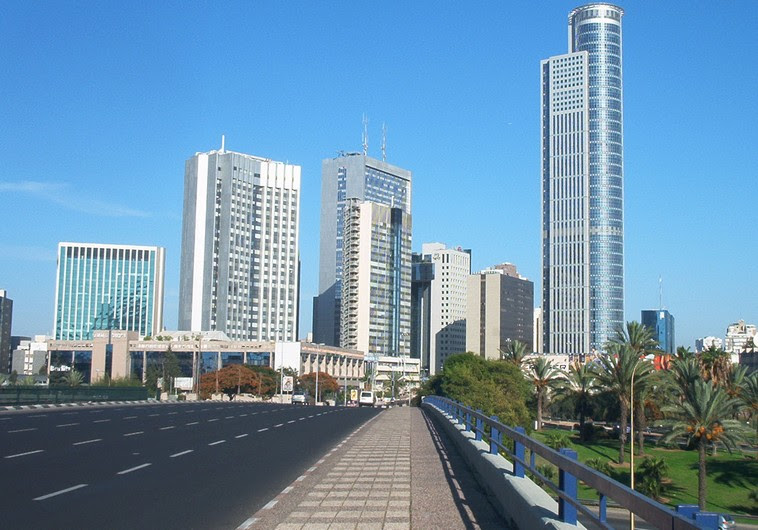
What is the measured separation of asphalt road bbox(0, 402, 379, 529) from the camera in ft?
39.4

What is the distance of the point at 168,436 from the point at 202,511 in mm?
16659

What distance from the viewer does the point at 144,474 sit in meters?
17.2

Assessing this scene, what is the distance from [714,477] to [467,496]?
65.9 meters

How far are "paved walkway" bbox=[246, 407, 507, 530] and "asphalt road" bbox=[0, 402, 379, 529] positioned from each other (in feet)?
1.71

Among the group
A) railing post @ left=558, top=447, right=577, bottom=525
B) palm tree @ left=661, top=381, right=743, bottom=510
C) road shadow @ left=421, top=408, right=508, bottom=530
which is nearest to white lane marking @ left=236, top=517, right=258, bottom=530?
road shadow @ left=421, top=408, right=508, bottom=530

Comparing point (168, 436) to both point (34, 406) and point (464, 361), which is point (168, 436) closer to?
point (34, 406)

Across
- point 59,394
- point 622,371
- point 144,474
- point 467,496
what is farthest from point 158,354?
point 467,496

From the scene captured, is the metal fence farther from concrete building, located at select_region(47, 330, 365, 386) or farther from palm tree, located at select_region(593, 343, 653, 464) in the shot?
concrete building, located at select_region(47, 330, 365, 386)

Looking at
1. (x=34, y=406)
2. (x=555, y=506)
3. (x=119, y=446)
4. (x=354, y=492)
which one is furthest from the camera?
(x=34, y=406)

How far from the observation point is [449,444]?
25.4 metres

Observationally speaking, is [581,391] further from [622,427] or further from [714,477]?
[714,477]

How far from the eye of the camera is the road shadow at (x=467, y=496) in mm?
11016

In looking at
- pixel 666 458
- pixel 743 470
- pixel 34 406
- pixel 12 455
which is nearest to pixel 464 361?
pixel 666 458

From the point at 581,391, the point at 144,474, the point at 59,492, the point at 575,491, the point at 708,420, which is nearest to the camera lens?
the point at 575,491
